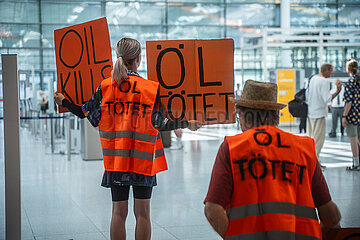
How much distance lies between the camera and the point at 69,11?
854 inches

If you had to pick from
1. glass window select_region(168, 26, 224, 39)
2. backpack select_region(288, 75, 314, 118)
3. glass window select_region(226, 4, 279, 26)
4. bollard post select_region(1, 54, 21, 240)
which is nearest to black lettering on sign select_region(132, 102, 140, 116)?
bollard post select_region(1, 54, 21, 240)

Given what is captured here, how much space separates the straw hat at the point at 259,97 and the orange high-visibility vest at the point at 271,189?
0.41 feet

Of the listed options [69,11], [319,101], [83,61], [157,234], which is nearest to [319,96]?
[319,101]

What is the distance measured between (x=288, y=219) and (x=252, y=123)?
0.40 meters

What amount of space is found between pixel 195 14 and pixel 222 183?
21657mm

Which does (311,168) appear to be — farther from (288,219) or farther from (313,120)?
(313,120)

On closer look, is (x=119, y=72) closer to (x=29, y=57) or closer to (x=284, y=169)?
(x=284, y=169)

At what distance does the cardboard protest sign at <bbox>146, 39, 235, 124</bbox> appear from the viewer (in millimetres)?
3230

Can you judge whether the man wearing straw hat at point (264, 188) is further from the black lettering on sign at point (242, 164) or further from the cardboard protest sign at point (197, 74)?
the cardboard protest sign at point (197, 74)

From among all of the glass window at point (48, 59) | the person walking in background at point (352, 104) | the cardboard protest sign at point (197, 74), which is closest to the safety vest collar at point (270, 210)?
the cardboard protest sign at point (197, 74)

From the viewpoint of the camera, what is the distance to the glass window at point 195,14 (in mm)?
22688

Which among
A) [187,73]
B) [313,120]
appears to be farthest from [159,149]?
[313,120]

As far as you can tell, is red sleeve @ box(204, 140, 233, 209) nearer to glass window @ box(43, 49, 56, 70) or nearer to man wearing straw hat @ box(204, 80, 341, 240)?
man wearing straw hat @ box(204, 80, 341, 240)

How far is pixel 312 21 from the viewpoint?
→ 23688mm
